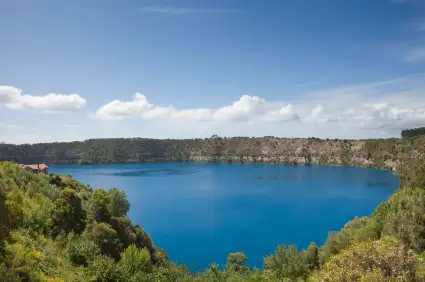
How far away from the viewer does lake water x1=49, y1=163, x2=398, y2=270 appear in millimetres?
66062

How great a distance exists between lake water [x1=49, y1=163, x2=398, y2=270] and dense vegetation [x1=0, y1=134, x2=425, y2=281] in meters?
22.2

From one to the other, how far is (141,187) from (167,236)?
79620 mm

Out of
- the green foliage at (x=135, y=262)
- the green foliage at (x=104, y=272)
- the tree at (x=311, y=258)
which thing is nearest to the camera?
the green foliage at (x=104, y=272)

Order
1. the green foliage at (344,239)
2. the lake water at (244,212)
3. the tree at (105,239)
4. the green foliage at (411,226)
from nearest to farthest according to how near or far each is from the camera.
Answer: the tree at (105,239), the green foliage at (411,226), the green foliage at (344,239), the lake water at (244,212)

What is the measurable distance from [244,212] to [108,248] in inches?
2778

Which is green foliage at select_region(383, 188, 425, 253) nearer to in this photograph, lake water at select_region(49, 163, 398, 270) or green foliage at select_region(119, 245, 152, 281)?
green foliage at select_region(119, 245, 152, 281)

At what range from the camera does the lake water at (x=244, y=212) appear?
66062mm

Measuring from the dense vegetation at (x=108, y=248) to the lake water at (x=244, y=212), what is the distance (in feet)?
72.9

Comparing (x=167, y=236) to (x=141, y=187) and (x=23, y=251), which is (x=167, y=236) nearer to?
(x=23, y=251)

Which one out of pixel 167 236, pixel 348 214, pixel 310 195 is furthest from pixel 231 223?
pixel 310 195

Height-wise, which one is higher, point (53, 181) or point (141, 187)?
point (53, 181)

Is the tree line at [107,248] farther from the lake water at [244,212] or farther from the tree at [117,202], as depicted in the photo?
the lake water at [244,212]

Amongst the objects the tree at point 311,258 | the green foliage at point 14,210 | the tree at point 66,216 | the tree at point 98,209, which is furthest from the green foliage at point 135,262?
the tree at point 311,258

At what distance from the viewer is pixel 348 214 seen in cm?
9275
